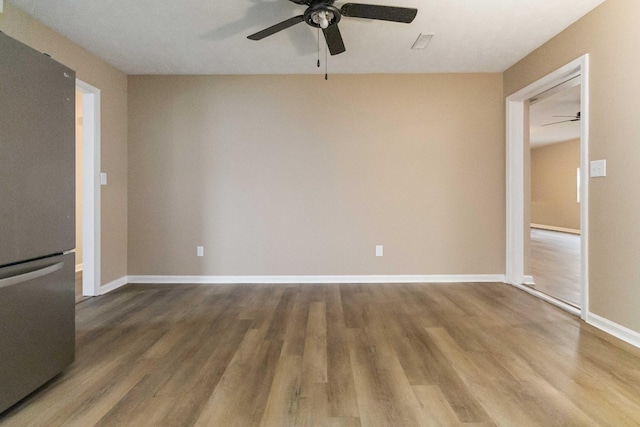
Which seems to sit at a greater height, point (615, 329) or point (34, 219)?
point (34, 219)

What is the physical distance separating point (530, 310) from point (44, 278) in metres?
3.50

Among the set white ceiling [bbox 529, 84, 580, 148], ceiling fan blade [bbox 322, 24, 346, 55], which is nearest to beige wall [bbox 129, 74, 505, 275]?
ceiling fan blade [bbox 322, 24, 346, 55]

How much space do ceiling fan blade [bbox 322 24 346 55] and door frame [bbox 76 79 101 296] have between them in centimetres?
251

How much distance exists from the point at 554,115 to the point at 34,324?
302 inches

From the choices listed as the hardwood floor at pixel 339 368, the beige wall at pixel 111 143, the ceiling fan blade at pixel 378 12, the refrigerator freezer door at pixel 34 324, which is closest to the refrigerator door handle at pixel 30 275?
the refrigerator freezer door at pixel 34 324

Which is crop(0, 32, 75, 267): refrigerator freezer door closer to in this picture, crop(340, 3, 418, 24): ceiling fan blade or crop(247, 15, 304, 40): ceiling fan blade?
crop(247, 15, 304, 40): ceiling fan blade

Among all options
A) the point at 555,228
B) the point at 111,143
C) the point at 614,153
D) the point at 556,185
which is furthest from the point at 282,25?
the point at 555,228

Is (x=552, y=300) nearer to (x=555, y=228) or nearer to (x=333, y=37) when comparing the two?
(x=333, y=37)

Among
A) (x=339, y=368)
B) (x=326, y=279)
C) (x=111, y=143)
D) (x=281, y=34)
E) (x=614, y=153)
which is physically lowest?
(x=339, y=368)

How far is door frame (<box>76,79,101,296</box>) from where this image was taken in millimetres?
2998

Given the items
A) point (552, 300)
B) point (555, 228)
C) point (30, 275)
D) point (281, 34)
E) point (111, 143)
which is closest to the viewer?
point (30, 275)

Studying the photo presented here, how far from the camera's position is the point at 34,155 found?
1.42 m

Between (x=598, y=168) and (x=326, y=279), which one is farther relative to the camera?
(x=326, y=279)

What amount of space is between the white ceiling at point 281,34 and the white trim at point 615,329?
2406 millimetres
